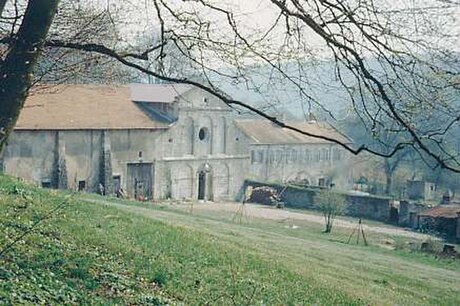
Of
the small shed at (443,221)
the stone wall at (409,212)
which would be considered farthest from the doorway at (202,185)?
the small shed at (443,221)

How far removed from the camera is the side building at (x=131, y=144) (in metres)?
37.4

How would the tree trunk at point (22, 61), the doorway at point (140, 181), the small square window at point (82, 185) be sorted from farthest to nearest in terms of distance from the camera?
the doorway at point (140, 181), the small square window at point (82, 185), the tree trunk at point (22, 61)

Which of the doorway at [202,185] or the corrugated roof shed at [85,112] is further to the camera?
the doorway at [202,185]

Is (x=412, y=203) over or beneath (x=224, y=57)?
beneath

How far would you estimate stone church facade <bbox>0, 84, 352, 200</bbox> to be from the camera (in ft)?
123

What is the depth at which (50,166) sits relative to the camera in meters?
37.7

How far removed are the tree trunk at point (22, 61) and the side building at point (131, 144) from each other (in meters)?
26.5

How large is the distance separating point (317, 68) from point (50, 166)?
32172 mm

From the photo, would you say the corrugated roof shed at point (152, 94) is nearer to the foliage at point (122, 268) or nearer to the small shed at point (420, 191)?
the small shed at point (420, 191)

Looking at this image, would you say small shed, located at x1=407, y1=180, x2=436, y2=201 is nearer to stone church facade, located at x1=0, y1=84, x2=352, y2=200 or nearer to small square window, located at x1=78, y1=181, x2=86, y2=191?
stone church facade, located at x1=0, y1=84, x2=352, y2=200

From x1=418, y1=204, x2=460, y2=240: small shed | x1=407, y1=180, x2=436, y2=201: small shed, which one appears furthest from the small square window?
x1=407, y1=180, x2=436, y2=201: small shed

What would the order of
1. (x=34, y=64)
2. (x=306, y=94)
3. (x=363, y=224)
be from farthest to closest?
1. (x=363, y=224)
2. (x=306, y=94)
3. (x=34, y=64)

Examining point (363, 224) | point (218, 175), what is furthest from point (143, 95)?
point (363, 224)

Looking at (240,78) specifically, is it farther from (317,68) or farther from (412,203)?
(412,203)
